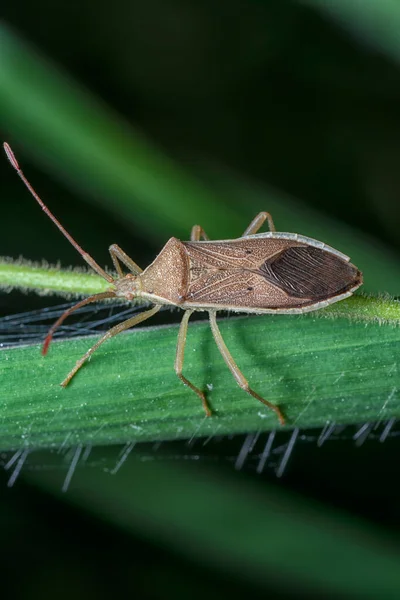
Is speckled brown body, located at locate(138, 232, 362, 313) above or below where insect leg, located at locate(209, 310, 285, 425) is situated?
above

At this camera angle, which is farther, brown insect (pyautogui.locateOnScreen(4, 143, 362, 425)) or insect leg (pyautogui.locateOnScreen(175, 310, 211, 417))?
brown insect (pyautogui.locateOnScreen(4, 143, 362, 425))

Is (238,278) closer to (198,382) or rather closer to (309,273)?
(309,273)

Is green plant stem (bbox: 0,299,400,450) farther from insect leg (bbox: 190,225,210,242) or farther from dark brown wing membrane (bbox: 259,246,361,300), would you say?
insect leg (bbox: 190,225,210,242)

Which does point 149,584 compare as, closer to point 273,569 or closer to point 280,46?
point 273,569

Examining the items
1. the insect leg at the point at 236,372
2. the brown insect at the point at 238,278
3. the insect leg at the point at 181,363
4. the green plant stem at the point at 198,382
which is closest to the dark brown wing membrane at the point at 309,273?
the brown insect at the point at 238,278

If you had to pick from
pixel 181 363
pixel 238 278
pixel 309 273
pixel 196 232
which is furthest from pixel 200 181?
pixel 181 363

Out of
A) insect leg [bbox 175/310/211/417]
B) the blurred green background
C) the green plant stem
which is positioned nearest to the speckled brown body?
the green plant stem

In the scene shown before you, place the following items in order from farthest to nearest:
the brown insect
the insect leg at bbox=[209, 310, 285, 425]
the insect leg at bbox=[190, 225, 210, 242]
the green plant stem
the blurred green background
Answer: the blurred green background, the insect leg at bbox=[190, 225, 210, 242], the brown insect, the insect leg at bbox=[209, 310, 285, 425], the green plant stem
